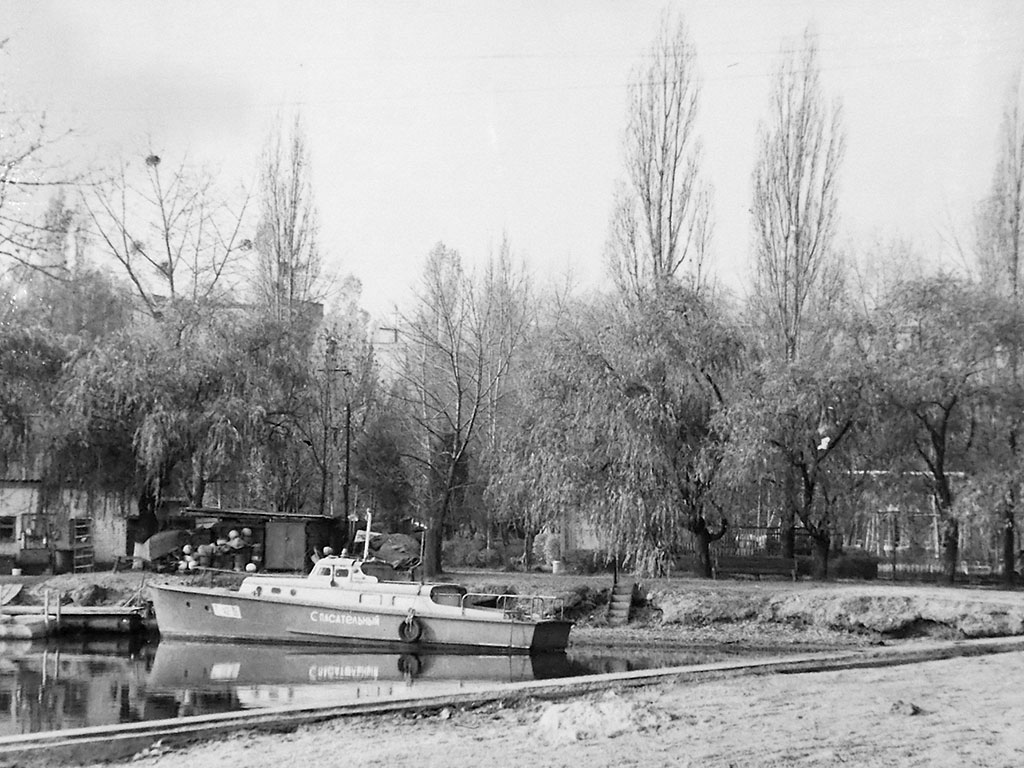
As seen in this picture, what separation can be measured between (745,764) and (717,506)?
21.9 meters

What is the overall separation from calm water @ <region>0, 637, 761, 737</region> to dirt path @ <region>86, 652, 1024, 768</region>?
474 cm

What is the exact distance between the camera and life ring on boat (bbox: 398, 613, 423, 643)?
84.9 feet

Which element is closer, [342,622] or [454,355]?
[342,622]

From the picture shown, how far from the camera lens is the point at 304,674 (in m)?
21.8

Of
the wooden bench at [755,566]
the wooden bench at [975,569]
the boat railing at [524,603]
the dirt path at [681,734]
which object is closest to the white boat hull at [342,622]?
the boat railing at [524,603]

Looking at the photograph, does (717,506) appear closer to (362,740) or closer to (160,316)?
(160,316)

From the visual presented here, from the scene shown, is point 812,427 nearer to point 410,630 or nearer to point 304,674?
point 410,630

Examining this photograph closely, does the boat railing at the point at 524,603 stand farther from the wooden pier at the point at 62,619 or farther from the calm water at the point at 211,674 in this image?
the wooden pier at the point at 62,619

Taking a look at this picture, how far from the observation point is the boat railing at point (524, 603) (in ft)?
88.6

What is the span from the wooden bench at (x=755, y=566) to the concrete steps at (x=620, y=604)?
3480 mm

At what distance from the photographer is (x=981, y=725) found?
10.4m

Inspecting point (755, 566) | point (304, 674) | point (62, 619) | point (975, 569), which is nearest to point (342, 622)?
point (304, 674)

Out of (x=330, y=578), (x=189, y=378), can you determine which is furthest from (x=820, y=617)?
(x=189, y=378)

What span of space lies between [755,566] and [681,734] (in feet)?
75.3
